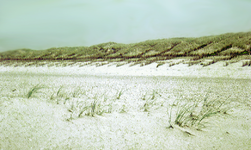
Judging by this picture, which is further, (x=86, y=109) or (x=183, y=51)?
(x=183, y=51)

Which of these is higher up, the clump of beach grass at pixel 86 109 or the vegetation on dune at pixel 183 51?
the vegetation on dune at pixel 183 51

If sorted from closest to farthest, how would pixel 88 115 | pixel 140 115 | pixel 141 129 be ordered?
pixel 141 129 < pixel 88 115 < pixel 140 115

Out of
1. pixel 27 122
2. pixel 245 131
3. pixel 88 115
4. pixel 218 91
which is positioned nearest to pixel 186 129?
pixel 245 131

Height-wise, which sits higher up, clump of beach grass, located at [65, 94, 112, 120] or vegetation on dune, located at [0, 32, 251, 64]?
vegetation on dune, located at [0, 32, 251, 64]

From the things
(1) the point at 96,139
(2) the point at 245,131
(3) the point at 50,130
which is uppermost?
(3) the point at 50,130

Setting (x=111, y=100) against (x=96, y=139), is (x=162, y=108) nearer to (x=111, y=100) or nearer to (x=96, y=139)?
(x=111, y=100)

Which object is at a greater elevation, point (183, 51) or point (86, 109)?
point (183, 51)

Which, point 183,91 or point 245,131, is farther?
point 183,91

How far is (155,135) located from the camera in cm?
226

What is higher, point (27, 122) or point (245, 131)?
point (27, 122)

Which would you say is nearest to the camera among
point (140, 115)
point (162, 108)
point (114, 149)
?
point (114, 149)

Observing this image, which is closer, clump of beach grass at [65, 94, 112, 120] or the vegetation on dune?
clump of beach grass at [65, 94, 112, 120]

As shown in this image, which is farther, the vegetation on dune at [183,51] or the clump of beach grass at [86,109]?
the vegetation on dune at [183,51]

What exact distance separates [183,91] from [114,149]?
12.6 ft
